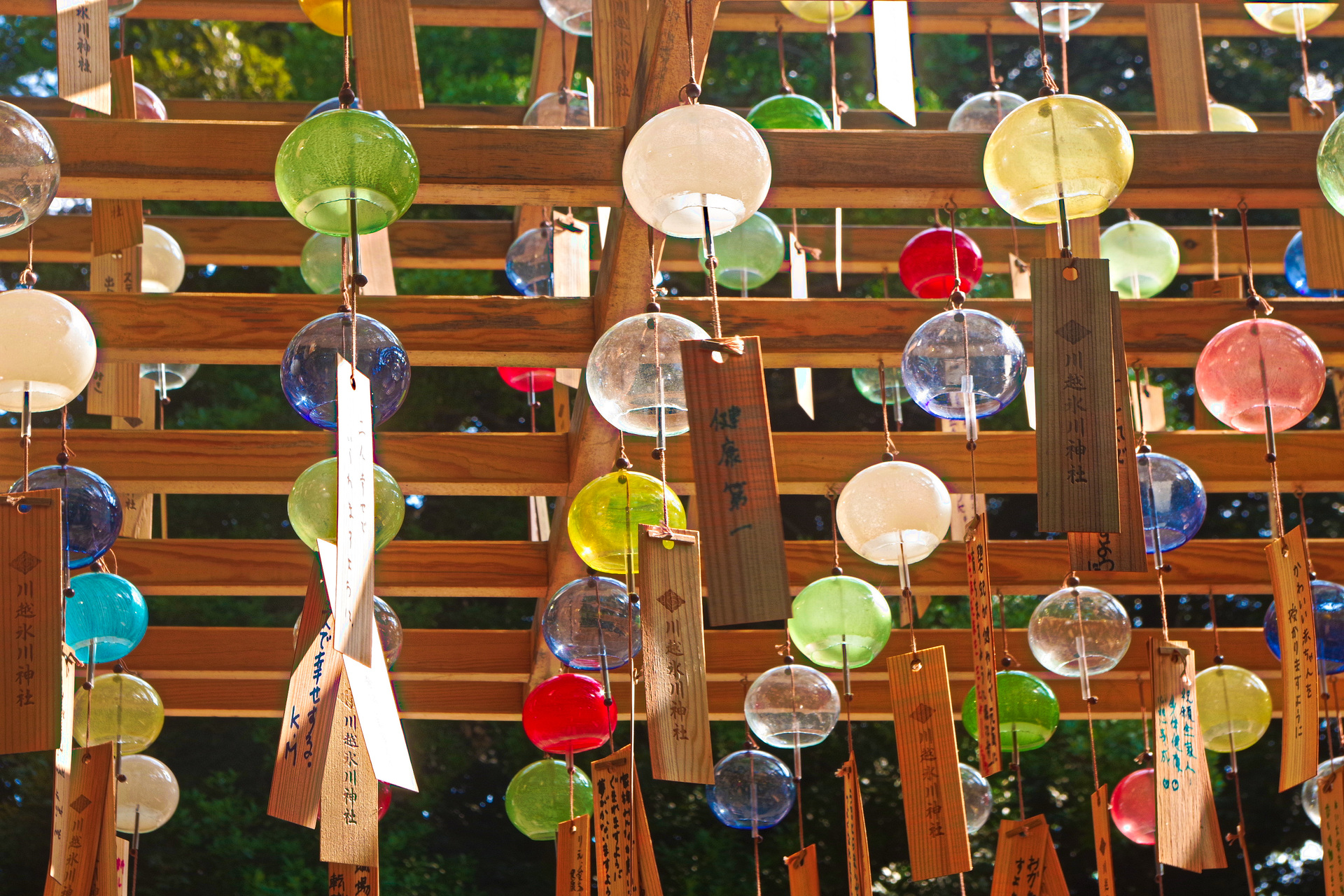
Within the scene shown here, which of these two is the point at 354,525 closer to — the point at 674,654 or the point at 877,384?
the point at 674,654

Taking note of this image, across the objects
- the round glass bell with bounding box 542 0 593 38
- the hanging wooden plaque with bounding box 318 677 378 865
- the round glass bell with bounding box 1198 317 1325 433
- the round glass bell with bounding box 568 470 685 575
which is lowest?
the hanging wooden plaque with bounding box 318 677 378 865

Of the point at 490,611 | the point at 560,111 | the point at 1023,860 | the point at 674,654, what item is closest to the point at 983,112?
the point at 560,111

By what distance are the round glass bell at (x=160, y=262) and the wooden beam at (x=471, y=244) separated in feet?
0.92

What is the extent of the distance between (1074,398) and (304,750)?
112cm

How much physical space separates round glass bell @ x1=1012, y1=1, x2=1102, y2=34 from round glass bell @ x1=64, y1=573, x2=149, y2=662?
218 centimetres

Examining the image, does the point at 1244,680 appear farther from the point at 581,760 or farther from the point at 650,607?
the point at 581,760

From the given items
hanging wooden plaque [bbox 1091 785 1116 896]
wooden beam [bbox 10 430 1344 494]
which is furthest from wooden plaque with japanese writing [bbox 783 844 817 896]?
wooden beam [bbox 10 430 1344 494]

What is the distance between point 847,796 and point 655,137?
5.36 feet

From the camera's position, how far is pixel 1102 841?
2.87 meters

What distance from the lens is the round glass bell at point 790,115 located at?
309cm

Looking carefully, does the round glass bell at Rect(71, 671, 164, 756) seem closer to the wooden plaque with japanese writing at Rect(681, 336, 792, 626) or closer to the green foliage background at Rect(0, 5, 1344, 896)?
the wooden plaque with japanese writing at Rect(681, 336, 792, 626)

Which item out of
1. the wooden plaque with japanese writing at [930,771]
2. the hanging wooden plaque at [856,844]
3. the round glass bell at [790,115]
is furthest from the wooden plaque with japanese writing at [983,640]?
the round glass bell at [790,115]

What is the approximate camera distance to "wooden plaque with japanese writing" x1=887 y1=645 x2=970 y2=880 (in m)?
2.61

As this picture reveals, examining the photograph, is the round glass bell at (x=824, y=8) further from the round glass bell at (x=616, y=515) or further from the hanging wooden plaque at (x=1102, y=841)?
the hanging wooden plaque at (x=1102, y=841)
